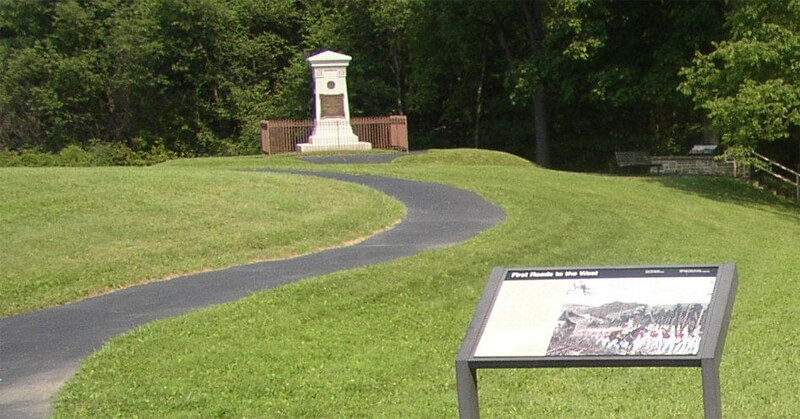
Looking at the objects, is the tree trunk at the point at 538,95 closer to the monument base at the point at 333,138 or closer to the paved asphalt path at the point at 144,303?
the monument base at the point at 333,138

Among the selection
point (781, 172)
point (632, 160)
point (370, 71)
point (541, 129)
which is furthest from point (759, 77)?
point (370, 71)

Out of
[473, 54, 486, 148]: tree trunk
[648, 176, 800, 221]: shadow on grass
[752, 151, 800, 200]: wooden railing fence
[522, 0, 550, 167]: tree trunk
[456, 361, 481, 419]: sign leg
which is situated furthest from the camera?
[473, 54, 486, 148]: tree trunk

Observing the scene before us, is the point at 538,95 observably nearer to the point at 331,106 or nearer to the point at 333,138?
the point at 331,106

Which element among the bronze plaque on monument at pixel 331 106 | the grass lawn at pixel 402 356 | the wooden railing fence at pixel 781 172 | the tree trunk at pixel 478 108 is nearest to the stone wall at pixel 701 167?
the wooden railing fence at pixel 781 172

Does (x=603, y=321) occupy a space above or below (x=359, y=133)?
above

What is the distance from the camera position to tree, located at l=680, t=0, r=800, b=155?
89.6ft

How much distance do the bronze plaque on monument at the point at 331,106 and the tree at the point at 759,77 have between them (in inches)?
522

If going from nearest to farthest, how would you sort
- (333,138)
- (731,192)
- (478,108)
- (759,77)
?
(731,192)
(759,77)
(333,138)
(478,108)

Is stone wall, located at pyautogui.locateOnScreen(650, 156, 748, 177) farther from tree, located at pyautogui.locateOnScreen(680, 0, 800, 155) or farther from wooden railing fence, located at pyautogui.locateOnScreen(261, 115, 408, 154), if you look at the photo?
wooden railing fence, located at pyautogui.locateOnScreen(261, 115, 408, 154)

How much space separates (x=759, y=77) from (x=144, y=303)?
21.0 metres

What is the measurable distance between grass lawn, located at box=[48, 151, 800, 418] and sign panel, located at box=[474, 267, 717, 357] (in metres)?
2.02

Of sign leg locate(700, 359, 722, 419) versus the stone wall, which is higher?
sign leg locate(700, 359, 722, 419)

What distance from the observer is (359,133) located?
39.1m

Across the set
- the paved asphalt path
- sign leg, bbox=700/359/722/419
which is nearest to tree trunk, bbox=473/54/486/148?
the paved asphalt path
